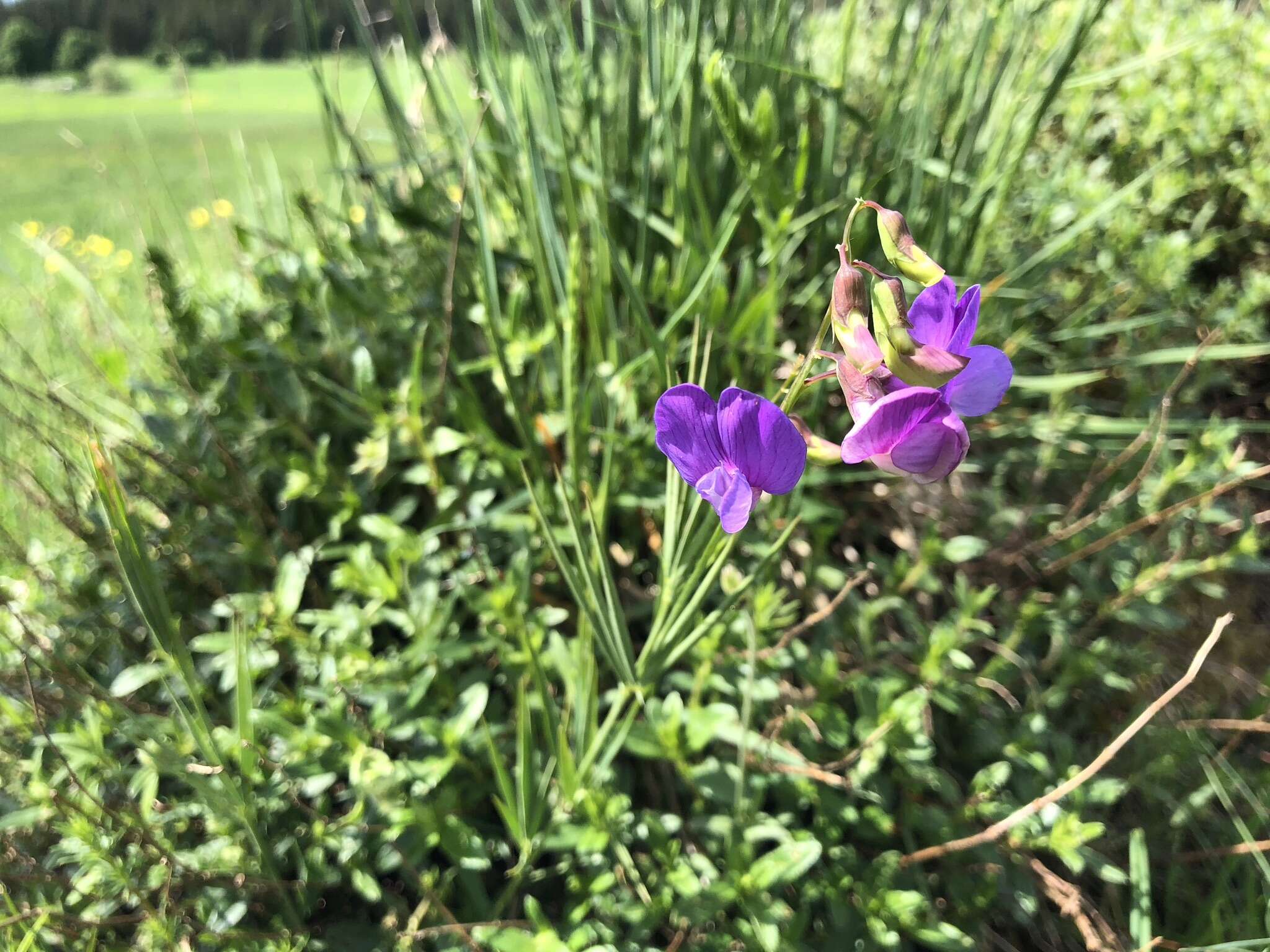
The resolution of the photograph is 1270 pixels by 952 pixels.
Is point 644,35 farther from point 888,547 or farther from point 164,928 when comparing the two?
point 164,928

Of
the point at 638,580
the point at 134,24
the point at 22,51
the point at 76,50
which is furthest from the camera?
the point at 134,24

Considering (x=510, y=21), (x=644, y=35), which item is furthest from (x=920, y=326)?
(x=510, y=21)

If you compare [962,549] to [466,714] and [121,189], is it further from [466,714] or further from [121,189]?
[121,189]

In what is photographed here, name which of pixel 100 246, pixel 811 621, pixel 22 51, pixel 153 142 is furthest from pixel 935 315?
pixel 22 51

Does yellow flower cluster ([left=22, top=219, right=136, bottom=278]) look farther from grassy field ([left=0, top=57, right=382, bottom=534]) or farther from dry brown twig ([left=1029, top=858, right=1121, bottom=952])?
dry brown twig ([left=1029, top=858, right=1121, bottom=952])

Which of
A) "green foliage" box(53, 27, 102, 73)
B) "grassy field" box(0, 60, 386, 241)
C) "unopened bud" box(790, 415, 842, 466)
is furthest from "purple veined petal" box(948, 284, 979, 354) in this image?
"green foliage" box(53, 27, 102, 73)

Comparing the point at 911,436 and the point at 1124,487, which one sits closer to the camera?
the point at 911,436
